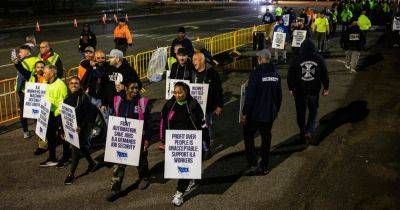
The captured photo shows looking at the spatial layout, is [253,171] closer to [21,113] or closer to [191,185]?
[191,185]

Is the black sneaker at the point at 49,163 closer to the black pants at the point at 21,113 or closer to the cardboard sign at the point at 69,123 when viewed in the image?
the cardboard sign at the point at 69,123

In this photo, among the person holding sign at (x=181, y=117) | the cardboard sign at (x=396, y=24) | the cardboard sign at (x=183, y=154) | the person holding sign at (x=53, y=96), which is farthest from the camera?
the cardboard sign at (x=396, y=24)

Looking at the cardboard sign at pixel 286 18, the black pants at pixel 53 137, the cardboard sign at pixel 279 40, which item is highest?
the cardboard sign at pixel 286 18

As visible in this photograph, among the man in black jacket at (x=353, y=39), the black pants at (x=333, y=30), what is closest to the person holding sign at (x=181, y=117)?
the man in black jacket at (x=353, y=39)

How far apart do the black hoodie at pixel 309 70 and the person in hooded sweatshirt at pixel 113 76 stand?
311 centimetres

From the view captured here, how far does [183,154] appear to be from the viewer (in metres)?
6.40

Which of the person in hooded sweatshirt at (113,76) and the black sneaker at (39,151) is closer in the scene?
the person in hooded sweatshirt at (113,76)

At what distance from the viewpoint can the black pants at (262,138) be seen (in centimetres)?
737

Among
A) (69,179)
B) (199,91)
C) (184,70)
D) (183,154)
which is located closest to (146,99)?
(183,154)

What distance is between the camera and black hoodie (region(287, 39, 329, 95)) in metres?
8.68

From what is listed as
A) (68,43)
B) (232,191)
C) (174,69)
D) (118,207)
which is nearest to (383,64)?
(174,69)

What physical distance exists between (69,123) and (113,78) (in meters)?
1.22

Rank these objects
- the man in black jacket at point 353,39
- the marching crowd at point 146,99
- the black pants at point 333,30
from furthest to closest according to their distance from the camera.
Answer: the black pants at point 333,30 < the man in black jacket at point 353,39 < the marching crowd at point 146,99

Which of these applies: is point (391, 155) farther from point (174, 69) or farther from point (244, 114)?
point (174, 69)
